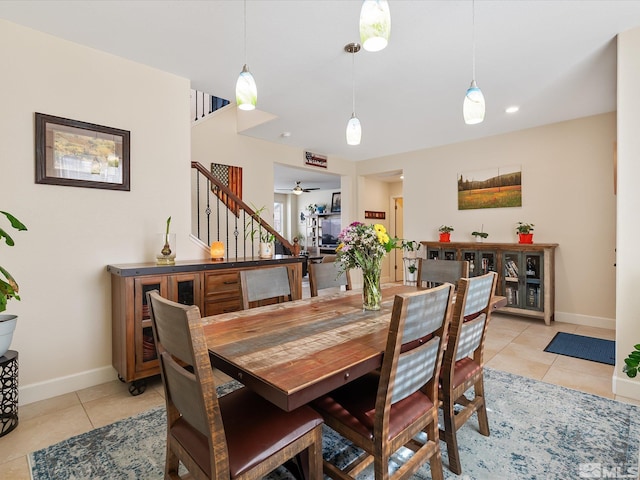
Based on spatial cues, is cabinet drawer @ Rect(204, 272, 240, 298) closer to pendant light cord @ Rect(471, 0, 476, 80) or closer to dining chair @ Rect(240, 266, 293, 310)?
dining chair @ Rect(240, 266, 293, 310)

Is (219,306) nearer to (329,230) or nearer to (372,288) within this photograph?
(372,288)

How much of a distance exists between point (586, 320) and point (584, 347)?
1112mm

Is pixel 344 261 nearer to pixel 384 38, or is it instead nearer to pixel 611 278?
pixel 384 38

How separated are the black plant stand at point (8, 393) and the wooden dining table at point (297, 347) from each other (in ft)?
4.67

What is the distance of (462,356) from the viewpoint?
1.72 meters

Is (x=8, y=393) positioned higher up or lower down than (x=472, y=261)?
lower down

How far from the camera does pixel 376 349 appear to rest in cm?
130

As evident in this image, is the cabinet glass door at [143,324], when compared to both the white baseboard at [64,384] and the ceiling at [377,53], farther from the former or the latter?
the ceiling at [377,53]

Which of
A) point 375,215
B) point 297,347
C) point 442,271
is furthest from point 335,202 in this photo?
point 297,347

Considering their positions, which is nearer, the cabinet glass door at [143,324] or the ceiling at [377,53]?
the ceiling at [377,53]

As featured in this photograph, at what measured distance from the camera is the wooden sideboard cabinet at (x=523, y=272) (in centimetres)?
428

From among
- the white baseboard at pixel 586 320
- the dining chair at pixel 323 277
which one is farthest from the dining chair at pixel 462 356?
the white baseboard at pixel 586 320

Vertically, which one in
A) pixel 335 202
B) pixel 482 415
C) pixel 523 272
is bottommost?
pixel 482 415

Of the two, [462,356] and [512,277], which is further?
[512,277]
